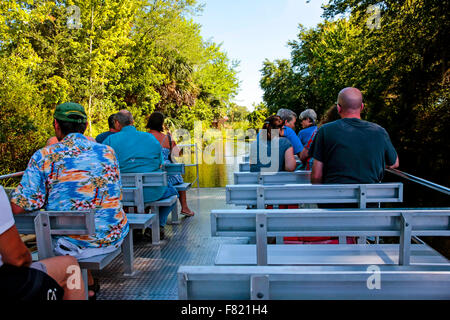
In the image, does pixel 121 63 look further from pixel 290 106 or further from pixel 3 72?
pixel 290 106

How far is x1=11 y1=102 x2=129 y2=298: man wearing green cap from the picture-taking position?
8.01 feet

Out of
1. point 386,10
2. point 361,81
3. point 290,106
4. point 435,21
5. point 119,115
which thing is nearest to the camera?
point 119,115

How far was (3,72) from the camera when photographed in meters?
12.1

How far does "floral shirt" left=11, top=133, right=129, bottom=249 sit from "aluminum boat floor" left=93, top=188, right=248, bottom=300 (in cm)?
85

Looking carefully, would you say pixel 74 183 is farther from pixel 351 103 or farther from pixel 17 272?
pixel 351 103

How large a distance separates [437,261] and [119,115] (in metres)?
3.83

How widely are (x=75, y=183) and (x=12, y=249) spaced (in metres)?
0.72

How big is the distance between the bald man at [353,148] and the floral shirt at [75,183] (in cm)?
187

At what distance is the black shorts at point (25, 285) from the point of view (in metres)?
1.71

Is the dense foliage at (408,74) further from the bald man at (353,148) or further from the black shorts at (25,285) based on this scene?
the black shorts at (25,285)

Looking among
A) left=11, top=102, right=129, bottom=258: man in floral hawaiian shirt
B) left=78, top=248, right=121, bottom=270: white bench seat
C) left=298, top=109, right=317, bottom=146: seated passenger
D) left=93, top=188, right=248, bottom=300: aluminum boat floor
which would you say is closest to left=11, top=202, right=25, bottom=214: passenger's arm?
left=11, top=102, right=129, bottom=258: man in floral hawaiian shirt

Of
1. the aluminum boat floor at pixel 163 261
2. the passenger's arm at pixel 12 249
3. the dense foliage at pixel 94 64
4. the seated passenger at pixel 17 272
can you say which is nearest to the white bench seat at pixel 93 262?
the seated passenger at pixel 17 272

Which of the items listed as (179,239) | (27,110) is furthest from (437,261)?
(27,110)

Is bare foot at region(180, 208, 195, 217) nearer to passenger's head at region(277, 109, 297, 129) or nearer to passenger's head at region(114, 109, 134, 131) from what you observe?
passenger's head at region(114, 109, 134, 131)
